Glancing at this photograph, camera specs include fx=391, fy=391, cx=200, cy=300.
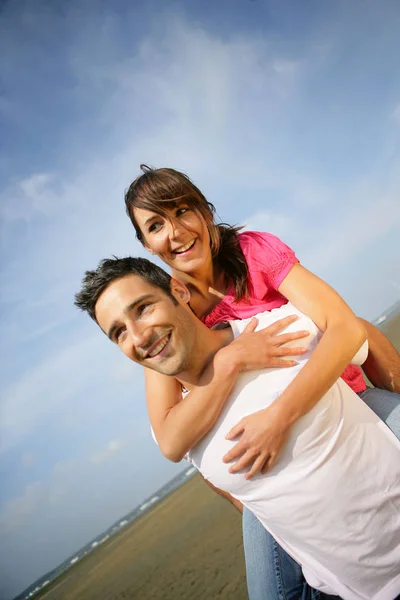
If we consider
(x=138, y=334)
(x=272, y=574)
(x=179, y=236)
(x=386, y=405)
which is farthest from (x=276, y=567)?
(x=179, y=236)

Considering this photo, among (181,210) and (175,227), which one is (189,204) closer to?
(181,210)

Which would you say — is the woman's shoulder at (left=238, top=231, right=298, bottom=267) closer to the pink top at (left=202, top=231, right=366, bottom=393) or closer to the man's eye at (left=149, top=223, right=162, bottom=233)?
the pink top at (left=202, top=231, right=366, bottom=393)

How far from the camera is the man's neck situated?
2.12m

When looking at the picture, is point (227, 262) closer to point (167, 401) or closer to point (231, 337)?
point (231, 337)

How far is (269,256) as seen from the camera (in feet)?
8.39

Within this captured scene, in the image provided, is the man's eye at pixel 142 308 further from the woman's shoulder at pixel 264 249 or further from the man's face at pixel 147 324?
the woman's shoulder at pixel 264 249

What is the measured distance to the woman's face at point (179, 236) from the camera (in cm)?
281

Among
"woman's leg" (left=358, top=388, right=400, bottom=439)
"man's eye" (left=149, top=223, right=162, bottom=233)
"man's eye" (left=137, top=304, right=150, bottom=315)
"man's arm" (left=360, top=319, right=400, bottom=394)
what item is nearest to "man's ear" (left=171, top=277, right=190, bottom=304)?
"man's eye" (left=137, top=304, right=150, bottom=315)

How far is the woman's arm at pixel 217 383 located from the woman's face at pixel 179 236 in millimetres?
903

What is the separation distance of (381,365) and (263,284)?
36.9 inches

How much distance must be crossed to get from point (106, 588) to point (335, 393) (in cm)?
1319

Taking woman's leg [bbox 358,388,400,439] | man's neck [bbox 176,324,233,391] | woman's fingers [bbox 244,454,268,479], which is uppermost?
man's neck [bbox 176,324,233,391]

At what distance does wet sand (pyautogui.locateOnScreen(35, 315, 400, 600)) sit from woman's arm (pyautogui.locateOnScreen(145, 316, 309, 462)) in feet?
15.1

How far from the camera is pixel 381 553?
1.64 m
